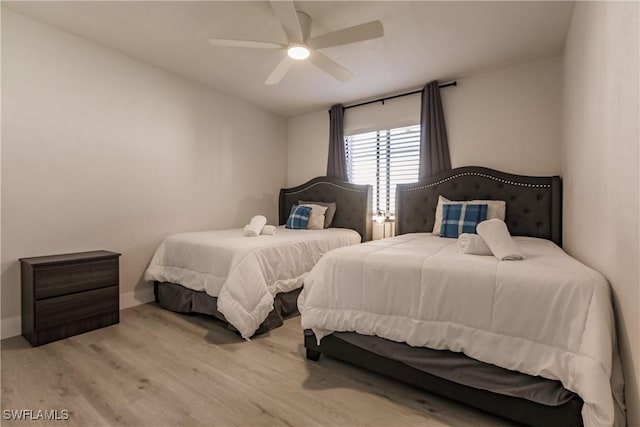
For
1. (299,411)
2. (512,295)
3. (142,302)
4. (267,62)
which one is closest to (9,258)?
(142,302)

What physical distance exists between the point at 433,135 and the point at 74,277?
3.75 m

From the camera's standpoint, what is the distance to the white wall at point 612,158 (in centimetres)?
111

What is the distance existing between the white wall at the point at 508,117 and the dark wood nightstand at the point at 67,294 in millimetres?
3614

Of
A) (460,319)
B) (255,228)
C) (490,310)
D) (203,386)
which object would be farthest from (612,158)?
(255,228)

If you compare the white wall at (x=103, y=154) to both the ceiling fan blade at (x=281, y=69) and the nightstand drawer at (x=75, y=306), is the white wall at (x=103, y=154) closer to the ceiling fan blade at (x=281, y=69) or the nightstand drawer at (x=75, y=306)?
the nightstand drawer at (x=75, y=306)

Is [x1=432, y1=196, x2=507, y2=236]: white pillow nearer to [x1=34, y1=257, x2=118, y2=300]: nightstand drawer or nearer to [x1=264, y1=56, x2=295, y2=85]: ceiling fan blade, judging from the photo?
[x1=264, y1=56, x2=295, y2=85]: ceiling fan blade

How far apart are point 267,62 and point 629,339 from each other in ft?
10.8

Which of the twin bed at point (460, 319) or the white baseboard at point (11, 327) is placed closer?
the twin bed at point (460, 319)

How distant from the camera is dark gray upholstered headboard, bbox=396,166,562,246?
287 centimetres

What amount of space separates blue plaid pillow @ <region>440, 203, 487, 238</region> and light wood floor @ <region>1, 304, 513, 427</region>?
1631 millimetres

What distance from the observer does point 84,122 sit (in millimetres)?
2746

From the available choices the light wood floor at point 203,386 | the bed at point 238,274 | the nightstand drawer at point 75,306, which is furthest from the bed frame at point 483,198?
the nightstand drawer at point 75,306

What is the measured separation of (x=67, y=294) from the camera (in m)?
2.38

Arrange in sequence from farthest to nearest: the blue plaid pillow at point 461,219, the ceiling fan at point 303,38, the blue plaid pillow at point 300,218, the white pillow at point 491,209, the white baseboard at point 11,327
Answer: the blue plaid pillow at point 300,218
the white pillow at point 491,209
the blue plaid pillow at point 461,219
the white baseboard at point 11,327
the ceiling fan at point 303,38
